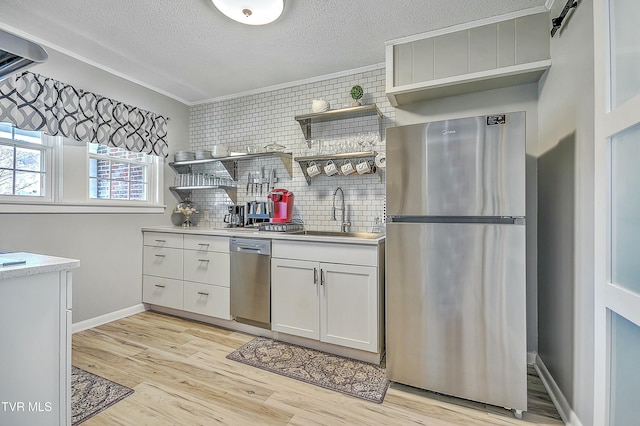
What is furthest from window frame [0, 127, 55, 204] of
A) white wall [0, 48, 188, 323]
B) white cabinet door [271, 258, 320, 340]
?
white cabinet door [271, 258, 320, 340]

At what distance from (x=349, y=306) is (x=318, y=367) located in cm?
49

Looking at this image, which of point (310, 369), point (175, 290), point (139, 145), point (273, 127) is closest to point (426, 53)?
point (273, 127)

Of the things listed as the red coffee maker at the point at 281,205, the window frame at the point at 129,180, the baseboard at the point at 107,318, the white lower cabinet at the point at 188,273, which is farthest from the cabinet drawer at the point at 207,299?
the window frame at the point at 129,180

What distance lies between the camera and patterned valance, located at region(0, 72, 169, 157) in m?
2.29

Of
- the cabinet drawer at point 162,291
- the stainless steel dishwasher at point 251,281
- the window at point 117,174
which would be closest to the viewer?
the stainless steel dishwasher at point 251,281

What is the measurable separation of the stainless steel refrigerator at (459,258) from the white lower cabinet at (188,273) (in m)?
1.68

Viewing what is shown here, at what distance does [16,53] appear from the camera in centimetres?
110

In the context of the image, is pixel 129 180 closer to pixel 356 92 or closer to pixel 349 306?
pixel 356 92

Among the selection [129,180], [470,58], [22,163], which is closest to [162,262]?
[129,180]

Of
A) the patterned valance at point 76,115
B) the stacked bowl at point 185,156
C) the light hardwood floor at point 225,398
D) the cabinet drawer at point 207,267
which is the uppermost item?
the patterned valance at point 76,115

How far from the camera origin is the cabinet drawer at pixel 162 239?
313cm

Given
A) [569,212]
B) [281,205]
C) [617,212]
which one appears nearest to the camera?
[617,212]

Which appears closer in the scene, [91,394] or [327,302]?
[91,394]

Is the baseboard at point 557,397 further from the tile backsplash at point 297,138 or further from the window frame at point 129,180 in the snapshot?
the window frame at point 129,180
